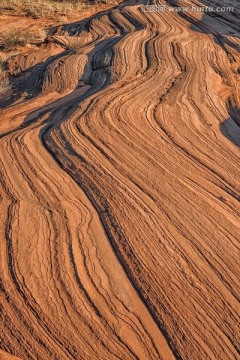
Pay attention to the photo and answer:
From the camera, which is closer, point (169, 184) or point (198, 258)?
point (198, 258)

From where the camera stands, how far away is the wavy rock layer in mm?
3297

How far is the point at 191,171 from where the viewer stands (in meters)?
5.16

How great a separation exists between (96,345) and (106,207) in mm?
1614

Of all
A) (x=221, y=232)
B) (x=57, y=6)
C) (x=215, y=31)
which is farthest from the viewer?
(x=57, y=6)

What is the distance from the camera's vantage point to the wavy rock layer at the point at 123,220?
3297mm

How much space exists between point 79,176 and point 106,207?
705 mm

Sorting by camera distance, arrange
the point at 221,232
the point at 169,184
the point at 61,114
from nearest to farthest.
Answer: the point at 221,232, the point at 169,184, the point at 61,114

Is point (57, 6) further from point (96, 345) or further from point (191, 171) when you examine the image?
point (96, 345)

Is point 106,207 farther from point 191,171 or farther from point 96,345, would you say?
point 96,345

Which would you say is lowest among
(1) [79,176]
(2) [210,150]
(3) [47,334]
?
(3) [47,334]

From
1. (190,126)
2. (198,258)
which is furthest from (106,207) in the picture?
(190,126)

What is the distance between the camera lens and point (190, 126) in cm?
618

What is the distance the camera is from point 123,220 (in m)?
4.29

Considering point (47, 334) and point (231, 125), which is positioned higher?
point (231, 125)
